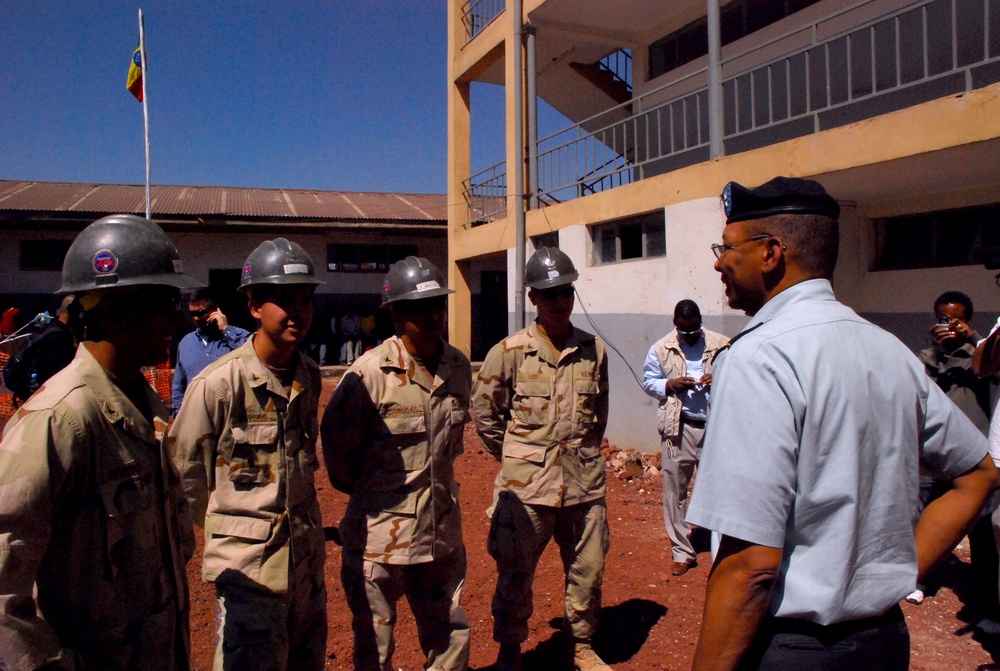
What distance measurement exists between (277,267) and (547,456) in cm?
160

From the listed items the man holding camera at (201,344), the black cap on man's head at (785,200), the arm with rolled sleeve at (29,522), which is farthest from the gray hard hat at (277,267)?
the man holding camera at (201,344)

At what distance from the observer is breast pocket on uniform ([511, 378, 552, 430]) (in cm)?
347

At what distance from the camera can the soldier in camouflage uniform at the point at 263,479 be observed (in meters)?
2.31

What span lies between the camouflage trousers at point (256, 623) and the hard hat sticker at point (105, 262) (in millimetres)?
1154

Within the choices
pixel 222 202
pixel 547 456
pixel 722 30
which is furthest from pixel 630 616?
pixel 222 202

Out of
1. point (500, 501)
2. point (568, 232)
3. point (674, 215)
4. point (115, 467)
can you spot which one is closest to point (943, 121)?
point (674, 215)

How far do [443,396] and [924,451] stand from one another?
1.89 meters

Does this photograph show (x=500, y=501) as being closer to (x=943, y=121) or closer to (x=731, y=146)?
(x=943, y=121)

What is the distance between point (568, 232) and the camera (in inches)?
356

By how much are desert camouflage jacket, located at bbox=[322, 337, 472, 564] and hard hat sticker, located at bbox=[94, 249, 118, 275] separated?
125cm

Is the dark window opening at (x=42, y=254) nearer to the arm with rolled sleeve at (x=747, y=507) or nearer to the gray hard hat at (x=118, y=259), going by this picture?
the gray hard hat at (x=118, y=259)

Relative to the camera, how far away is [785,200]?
1454 mm

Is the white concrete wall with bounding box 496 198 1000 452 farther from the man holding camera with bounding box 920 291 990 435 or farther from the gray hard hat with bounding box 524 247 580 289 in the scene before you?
the gray hard hat with bounding box 524 247 580 289

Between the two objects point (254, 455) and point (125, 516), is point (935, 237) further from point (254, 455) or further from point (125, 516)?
point (125, 516)
